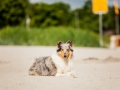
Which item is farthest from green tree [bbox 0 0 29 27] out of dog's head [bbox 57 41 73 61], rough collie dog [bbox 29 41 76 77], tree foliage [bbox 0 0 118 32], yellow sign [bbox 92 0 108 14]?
dog's head [bbox 57 41 73 61]

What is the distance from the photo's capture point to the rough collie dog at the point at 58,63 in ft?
33.0

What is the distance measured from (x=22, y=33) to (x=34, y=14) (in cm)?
4941

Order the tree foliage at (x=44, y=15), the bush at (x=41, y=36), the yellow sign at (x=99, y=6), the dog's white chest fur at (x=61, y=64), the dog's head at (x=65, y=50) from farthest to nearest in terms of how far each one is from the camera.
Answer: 1. the tree foliage at (x=44, y=15)
2. the yellow sign at (x=99, y=6)
3. the bush at (x=41, y=36)
4. the dog's white chest fur at (x=61, y=64)
5. the dog's head at (x=65, y=50)

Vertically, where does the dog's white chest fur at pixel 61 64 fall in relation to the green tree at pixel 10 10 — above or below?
below

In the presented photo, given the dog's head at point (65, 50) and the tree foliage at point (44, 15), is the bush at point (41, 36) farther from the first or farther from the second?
the dog's head at point (65, 50)

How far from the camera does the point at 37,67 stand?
1101cm

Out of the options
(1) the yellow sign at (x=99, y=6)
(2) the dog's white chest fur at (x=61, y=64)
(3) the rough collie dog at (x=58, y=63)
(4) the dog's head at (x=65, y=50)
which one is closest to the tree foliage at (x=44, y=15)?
(1) the yellow sign at (x=99, y=6)

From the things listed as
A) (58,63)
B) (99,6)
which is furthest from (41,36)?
(58,63)

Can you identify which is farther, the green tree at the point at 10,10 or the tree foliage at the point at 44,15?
the tree foliage at the point at 44,15

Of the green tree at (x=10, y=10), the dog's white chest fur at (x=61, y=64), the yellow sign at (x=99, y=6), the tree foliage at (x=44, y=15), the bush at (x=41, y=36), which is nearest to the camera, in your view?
the dog's white chest fur at (x=61, y=64)

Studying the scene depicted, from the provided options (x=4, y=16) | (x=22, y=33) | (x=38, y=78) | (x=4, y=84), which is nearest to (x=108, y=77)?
(x=38, y=78)

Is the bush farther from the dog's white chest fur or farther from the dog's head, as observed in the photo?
the dog's head

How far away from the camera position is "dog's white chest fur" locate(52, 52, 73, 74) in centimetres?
1043

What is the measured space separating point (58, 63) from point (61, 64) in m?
0.07
